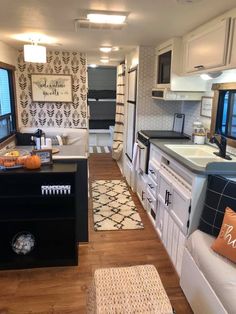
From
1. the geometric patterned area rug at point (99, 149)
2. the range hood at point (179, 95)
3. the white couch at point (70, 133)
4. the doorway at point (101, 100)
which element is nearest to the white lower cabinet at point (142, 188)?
the range hood at point (179, 95)

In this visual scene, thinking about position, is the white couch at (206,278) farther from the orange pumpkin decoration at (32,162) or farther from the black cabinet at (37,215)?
the orange pumpkin decoration at (32,162)

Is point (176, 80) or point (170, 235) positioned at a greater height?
point (176, 80)

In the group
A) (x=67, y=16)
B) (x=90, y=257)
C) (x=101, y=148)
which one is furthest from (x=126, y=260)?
(x=101, y=148)

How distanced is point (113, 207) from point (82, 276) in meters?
1.45

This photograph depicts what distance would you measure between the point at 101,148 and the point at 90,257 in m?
5.02

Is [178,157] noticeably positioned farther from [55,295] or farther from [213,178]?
[55,295]

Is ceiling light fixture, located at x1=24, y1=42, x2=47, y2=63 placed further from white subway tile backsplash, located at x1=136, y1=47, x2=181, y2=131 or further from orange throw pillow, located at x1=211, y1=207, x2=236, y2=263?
orange throw pillow, located at x1=211, y1=207, x2=236, y2=263

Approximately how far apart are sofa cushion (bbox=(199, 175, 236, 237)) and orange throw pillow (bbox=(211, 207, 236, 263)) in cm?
8

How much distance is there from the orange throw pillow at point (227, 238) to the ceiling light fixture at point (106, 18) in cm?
174

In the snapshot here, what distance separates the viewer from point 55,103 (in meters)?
4.95

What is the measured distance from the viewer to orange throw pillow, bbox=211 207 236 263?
1.65 m

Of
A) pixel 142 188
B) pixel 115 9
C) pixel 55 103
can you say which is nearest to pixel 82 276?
pixel 142 188

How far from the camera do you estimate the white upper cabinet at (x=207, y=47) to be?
2.13 m

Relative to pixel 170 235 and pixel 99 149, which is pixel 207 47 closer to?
pixel 170 235
